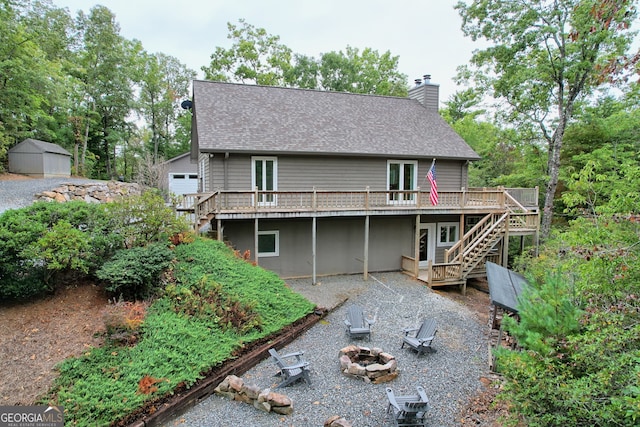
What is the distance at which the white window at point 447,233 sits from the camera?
1684cm

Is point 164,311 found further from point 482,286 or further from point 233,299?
point 482,286

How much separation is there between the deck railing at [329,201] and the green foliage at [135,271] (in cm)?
337

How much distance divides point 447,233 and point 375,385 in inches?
463

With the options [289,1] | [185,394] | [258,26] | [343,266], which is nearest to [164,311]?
[185,394]

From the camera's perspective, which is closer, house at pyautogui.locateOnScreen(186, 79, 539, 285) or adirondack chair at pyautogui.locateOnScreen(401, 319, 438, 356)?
adirondack chair at pyautogui.locateOnScreen(401, 319, 438, 356)

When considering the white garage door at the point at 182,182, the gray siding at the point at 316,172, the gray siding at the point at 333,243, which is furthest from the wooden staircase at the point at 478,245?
the white garage door at the point at 182,182

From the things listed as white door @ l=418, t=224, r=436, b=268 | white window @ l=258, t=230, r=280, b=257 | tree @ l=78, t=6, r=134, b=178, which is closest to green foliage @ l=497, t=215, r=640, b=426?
white window @ l=258, t=230, r=280, b=257

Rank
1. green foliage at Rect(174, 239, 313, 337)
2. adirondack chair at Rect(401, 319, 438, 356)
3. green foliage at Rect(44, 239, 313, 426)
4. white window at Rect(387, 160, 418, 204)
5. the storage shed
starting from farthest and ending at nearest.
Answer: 1. the storage shed
2. white window at Rect(387, 160, 418, 204)
3. green foliage at Rect(174, 239, 313, 337)
4. adirondack chair at Rect(401, 319, 438, 356)
5. green foliage at Rect(44, 239, 313, 426)

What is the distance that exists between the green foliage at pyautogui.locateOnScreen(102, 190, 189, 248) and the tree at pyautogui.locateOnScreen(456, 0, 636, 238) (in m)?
17.2

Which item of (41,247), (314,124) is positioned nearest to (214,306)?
(41,247)

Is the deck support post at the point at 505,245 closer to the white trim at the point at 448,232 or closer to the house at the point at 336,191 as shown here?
the house at the point at 336,191

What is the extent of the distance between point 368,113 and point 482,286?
33.1ft

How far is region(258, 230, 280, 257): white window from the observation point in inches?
556

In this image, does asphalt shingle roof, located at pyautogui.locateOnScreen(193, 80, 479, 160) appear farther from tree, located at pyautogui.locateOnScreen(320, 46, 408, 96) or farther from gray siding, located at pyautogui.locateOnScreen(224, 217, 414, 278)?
tree, located at pyautogui.locateOnScreen(320, 46, 408, 96)
